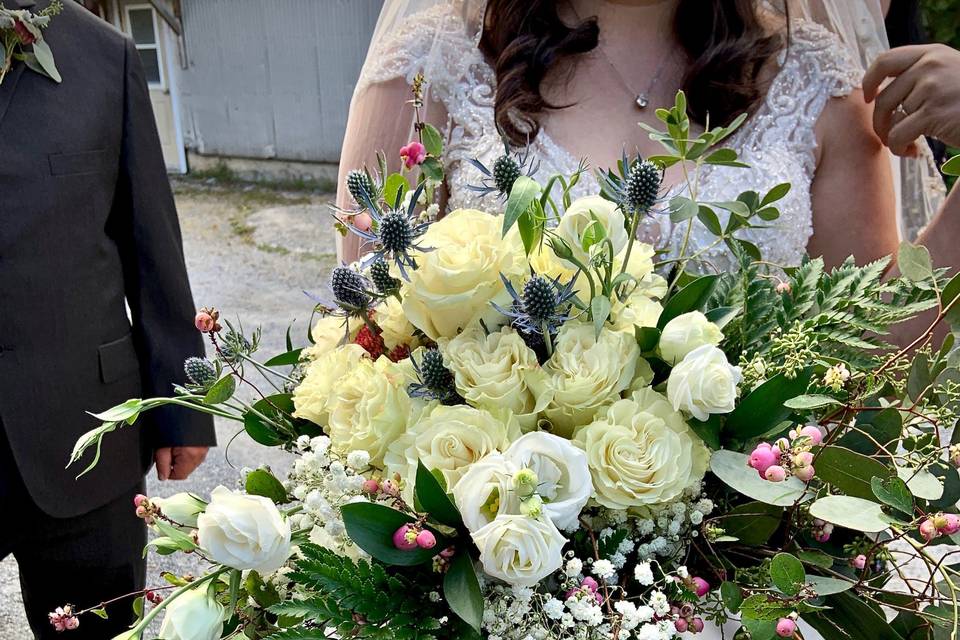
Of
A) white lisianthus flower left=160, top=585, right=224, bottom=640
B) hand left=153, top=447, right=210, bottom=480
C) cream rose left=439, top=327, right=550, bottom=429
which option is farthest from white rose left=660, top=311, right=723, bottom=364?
hand left=153, top=447, right=210, bottom=480

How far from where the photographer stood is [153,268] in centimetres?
184

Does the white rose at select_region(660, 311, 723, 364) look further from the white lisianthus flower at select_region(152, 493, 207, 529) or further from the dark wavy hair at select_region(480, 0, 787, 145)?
the dark wavy hair at select_region(480, 0, 787, 145)

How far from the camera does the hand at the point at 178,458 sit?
191 centimetres

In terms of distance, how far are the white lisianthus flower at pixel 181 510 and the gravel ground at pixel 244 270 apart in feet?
9.22

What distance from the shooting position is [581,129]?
1.58 m

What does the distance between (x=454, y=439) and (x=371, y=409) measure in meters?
0.10

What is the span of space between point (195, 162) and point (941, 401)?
11.1 m

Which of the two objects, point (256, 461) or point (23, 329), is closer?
point (23, 329)

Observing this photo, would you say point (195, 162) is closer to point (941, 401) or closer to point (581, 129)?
point (581, 129)

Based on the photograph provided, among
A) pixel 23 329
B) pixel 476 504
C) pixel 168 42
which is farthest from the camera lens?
pixel 168 42

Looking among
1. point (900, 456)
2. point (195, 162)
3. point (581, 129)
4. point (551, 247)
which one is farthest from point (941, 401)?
point (195, 162)

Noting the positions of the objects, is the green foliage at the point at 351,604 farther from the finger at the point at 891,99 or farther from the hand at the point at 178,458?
the hand at the point at 178,458

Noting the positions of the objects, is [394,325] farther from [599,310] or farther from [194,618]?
[194,618]

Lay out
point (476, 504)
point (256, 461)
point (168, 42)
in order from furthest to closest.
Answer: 1. point (168, 42)
2. point (256, 461)
3. point (476, 504)
